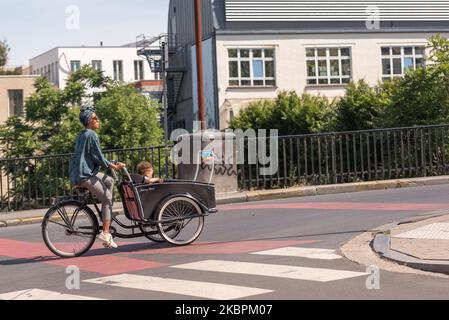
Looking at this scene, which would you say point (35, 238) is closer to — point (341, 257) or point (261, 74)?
point (341, 257)

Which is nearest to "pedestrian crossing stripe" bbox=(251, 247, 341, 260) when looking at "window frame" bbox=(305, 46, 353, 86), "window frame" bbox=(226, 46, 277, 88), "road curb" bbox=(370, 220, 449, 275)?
"road curb" bbox=(370, 220, 449, 275)

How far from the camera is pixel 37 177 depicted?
17.5 metres

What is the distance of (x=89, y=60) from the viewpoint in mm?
102375

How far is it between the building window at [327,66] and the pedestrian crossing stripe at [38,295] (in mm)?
44827

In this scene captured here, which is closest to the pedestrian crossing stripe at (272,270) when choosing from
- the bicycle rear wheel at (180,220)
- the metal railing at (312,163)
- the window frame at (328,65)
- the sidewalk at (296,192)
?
the bicycle rear wheel at (180,220)

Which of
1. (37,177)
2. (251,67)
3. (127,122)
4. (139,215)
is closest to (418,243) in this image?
(139,215)

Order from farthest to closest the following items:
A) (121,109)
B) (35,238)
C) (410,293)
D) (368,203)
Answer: (121,109), (368,203), (35,238), (410,293)

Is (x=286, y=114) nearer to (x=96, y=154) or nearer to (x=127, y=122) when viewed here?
(x=127, y=122)

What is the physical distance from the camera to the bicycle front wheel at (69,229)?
9.73 m

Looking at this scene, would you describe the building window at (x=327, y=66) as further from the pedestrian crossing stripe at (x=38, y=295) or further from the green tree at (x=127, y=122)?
the pedestrian crossing stripe at (x=38, y=295)

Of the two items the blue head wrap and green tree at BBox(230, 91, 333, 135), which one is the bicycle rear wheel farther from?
green tree at BBox(230, 91, 333, 135)

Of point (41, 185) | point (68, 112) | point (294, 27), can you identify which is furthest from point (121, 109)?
point (294, 27)

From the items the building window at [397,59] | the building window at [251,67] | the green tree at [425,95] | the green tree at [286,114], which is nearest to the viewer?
the green tree at [425,95]

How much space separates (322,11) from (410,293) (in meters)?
46.8
